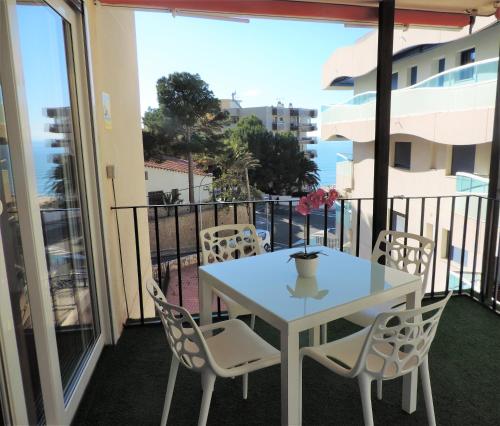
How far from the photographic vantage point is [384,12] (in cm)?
267

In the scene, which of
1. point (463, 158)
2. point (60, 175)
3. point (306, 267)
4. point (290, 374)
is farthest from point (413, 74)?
point (290, 374)

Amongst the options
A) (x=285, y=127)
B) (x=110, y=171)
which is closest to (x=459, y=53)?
(x=285, y=127)

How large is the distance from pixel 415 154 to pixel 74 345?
39.0ft

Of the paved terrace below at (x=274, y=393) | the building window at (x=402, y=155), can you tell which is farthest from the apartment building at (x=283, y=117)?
the paved terrace below at (x=274, y=393)

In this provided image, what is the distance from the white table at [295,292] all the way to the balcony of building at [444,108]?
22.5 feet

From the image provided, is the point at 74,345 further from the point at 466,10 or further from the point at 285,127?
the point at 285,127

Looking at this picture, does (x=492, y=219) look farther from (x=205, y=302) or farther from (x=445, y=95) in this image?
(x=445, y=95)

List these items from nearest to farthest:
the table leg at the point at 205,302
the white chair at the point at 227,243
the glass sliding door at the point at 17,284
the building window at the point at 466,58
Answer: the glass sliding door at the point at 17,284 < the table leg at the point at 205,302 < the white chair at the point at 227,243 < the building window at the point at 466,58

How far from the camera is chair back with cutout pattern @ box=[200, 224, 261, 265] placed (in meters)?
2.45

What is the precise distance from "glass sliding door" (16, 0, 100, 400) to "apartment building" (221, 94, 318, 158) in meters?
12.2

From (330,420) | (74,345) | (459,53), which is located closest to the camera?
(330,420)

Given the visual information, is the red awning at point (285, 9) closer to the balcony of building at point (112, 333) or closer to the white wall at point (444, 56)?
the balcony of building at point (112, 333)

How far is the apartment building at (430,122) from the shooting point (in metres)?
8.55

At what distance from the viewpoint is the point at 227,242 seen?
2.55 m
